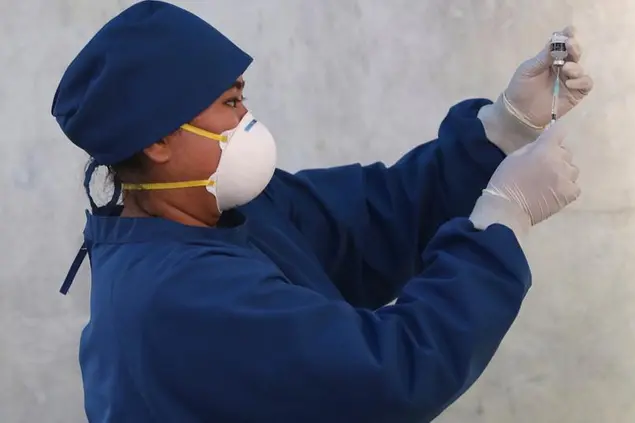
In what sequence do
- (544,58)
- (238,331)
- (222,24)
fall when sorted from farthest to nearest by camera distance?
(222,24) < (544,58) < (238,331)

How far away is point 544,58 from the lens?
101 centimetres

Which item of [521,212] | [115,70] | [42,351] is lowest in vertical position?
[42,351]

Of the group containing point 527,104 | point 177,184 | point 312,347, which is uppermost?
point 527,104

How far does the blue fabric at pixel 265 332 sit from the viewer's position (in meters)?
0.72

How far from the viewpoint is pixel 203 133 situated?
851 mm

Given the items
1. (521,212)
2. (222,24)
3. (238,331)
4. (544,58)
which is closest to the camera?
(238,331)

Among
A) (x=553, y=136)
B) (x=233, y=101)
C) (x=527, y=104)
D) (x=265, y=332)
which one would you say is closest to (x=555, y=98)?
(x=527, y=104)

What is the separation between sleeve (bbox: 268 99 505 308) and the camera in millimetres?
1038

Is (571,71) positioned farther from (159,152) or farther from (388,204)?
(159,152)

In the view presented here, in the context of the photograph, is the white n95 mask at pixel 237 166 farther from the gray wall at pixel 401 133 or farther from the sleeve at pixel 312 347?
the gray wall at pixel 401 133

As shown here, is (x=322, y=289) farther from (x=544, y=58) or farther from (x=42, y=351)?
(x=42, y=351)

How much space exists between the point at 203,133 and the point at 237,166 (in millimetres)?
52

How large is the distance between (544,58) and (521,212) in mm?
262

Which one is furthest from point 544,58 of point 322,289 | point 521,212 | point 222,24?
point 222,24
